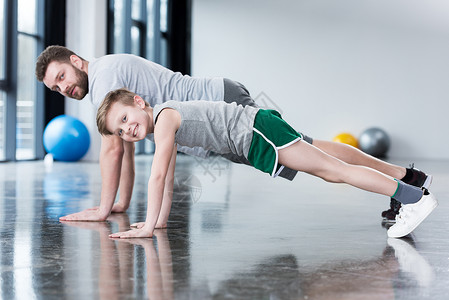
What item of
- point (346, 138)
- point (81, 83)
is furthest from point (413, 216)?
point (346, 138)

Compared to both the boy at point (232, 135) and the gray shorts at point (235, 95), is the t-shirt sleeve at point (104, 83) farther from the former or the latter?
the gray shorts at point (235, 95)

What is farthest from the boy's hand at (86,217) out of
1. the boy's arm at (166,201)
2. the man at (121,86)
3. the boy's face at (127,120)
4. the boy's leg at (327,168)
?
the boy's leg at (327,168)

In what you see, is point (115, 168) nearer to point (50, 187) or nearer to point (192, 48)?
point (50, 187)

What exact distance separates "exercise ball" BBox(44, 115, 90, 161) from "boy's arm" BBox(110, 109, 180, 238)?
445 centimetres

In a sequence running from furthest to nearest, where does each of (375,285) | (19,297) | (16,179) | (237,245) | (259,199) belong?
(16,179), (259,199), (237,245), (375,285), (19,297)

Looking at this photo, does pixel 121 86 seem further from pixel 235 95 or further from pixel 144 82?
pixel 235 95

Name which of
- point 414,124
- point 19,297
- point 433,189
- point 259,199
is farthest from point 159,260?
point 414,124

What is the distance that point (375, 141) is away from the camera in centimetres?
869

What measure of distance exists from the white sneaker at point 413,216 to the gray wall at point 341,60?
290 inches

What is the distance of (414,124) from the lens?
9195 millimetres

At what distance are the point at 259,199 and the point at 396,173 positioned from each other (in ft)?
3.50

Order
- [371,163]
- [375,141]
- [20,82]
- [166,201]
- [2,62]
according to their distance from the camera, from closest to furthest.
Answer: [166,201], [371,163], [2,62], [20,82], [375,141]

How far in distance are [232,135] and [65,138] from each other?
4.54m

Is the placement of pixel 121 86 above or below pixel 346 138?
above
